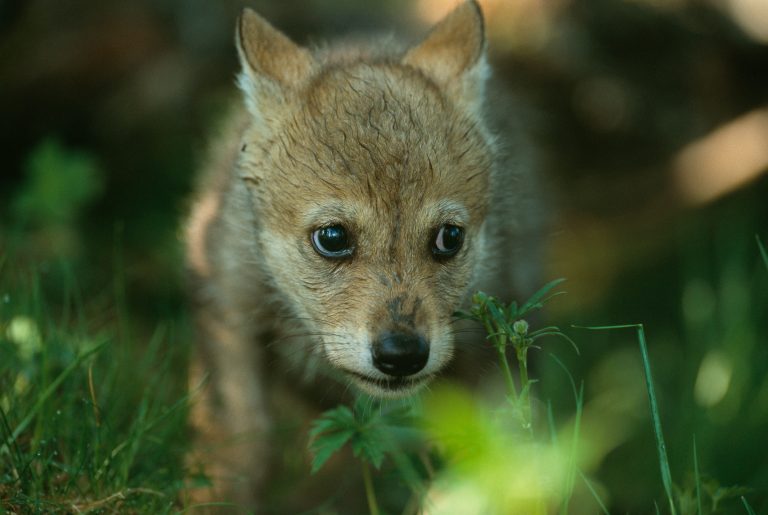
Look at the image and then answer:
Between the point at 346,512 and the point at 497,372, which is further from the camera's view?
the point at 346,512

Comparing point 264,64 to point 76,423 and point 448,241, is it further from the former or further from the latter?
point 76,423

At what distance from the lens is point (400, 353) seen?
270 centimetres

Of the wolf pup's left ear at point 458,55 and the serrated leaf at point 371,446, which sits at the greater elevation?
the wolf pup's left ear at point 458,55

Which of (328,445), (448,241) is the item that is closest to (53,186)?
(448,241)

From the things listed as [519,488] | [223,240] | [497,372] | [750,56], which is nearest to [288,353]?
[223,240]

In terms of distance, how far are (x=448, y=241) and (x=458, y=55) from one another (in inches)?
33.6

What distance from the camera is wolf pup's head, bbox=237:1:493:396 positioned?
9.39 ft

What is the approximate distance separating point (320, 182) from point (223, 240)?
782 millimetres

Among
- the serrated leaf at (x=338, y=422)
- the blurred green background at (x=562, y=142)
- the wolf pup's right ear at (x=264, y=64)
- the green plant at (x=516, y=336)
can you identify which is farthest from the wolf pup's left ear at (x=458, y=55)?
the blurred green background at (x=562, y=142)

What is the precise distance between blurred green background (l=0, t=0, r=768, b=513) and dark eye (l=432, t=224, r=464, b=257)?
65.5 inches

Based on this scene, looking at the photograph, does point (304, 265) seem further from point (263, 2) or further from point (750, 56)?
point (750, 56)

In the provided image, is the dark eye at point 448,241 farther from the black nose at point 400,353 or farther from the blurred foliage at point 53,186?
the blurred foliage at point 53,186

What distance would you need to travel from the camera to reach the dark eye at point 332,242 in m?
3.01

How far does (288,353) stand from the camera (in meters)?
3.66
